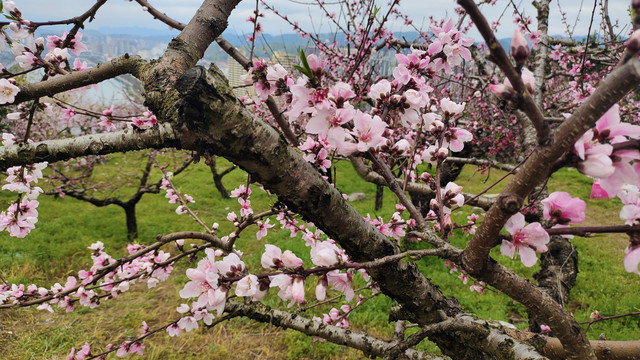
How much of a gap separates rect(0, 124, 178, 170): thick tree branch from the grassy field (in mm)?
3482

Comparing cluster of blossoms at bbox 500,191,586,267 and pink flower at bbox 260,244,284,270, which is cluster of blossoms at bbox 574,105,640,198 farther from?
pink flower at bbox 260,244,284,270

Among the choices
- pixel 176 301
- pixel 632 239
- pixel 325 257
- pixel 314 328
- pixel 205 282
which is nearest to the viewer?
pixel 632 239

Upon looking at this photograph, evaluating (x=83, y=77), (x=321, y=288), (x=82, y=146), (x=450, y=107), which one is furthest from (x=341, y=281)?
(x=83, y=77)

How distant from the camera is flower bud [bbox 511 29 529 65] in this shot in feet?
2.04

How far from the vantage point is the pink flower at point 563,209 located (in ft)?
2.53

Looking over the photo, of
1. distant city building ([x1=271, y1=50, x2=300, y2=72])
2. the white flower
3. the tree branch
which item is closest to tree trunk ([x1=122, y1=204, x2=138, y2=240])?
distant city building ([x1=271, y1=50, x2=300, y2=72])

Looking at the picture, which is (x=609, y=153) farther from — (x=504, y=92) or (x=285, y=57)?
(x=285, y=57)

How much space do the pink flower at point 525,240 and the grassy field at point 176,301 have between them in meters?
3.59

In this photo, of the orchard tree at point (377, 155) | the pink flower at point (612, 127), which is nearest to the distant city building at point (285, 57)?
the orchard tree at point (377, 155)

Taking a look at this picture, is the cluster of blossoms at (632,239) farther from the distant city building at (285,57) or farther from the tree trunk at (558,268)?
the distant city building at (285,57)

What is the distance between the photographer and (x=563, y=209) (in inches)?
31.0

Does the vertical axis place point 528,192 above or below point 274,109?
above

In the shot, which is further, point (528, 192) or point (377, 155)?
point (377, 155)

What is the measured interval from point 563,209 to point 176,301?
210 inches
